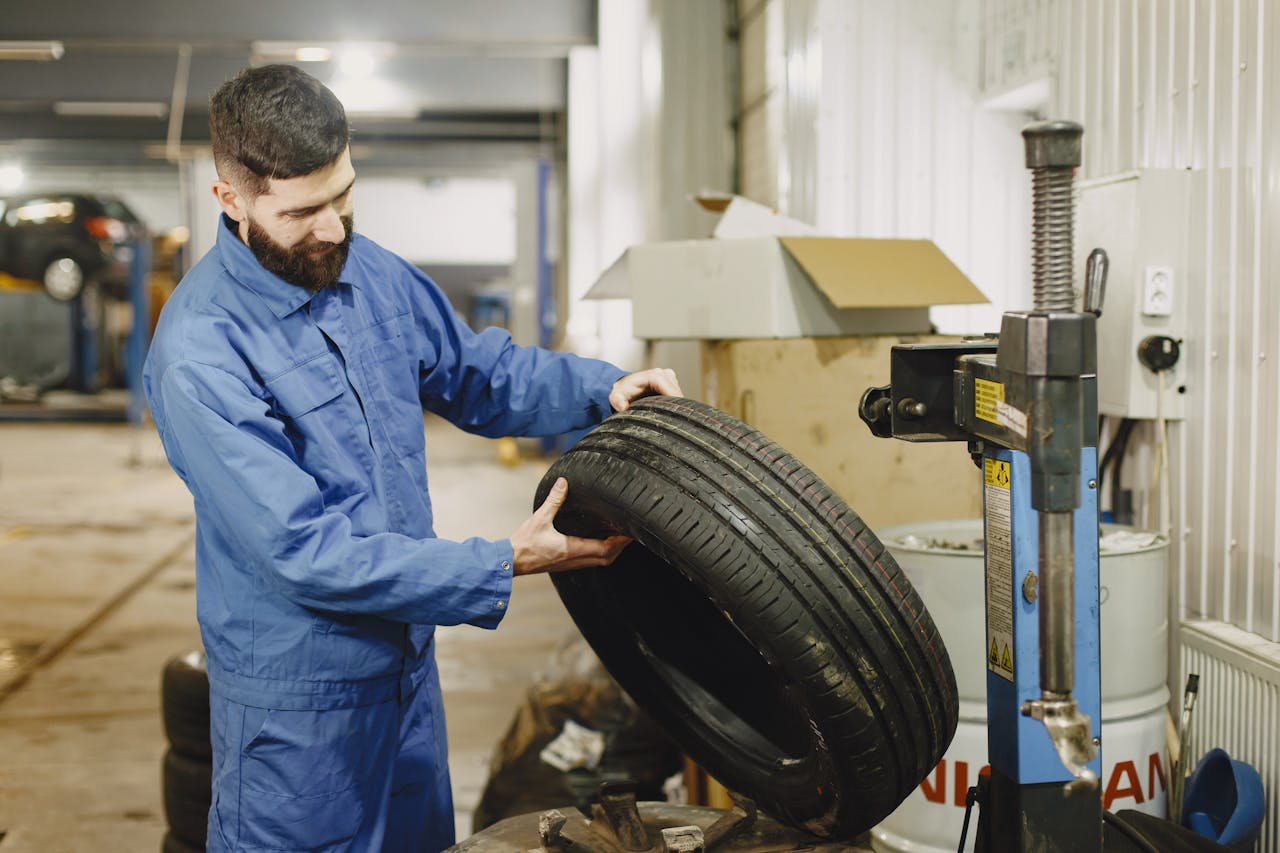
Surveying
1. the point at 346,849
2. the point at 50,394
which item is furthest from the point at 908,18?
the point at 50,394

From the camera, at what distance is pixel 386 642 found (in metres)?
1.60

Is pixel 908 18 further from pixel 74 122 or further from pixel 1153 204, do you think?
pixel 74 122

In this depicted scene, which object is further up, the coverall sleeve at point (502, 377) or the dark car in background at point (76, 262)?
the dark car in background at point (76, 262)

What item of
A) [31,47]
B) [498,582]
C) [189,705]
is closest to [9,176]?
[31,47]

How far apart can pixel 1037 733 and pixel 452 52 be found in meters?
6.26

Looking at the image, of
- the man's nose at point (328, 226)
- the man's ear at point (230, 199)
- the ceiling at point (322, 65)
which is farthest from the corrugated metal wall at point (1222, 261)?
the ceiling at point (322, 65)

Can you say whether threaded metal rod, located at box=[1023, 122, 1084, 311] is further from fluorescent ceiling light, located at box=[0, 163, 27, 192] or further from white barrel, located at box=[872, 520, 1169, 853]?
fluorescent ceiling light, located at box=[0, 163, 27, 192]

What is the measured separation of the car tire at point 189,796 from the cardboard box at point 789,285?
4.36 ft

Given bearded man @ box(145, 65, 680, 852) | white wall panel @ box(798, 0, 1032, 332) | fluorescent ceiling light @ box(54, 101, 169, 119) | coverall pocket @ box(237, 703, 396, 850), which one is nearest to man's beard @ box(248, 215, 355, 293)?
bearded man @ box(145, 65, 680, 852)

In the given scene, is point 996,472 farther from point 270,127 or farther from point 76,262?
point 76,262

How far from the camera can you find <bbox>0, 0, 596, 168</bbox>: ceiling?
662cm

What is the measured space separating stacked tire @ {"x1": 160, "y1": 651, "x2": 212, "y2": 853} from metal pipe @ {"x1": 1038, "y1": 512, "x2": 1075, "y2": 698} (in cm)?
187

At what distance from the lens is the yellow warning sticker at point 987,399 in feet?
3.86

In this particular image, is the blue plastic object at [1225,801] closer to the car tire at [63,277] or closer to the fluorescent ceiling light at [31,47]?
the fluorescent ceiling light at [31,47]
